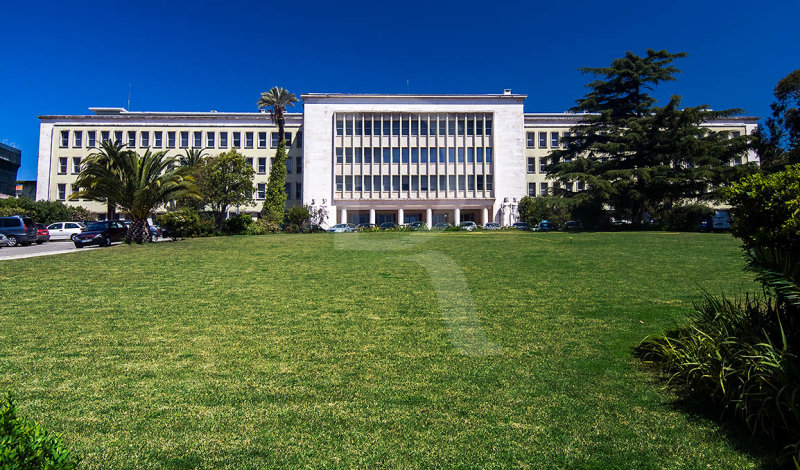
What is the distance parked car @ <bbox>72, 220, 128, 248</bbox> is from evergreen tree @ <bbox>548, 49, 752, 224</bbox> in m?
35.2

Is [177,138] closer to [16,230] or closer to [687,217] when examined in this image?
[16,230]

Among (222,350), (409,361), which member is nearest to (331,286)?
(222,350)

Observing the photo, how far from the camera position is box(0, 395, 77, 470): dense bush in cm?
209

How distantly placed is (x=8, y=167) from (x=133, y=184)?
65.6m

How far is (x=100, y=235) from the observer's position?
2636cm

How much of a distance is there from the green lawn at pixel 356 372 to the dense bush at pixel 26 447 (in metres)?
1.36

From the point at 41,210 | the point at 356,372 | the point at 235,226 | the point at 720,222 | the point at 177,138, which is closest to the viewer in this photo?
the point at 356,372

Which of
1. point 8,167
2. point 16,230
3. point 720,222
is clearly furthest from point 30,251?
point 8,167

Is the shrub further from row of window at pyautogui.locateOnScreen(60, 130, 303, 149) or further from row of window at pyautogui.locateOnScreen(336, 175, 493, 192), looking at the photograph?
row of window at pyautogui.locateOnScreen(60, 130, 303, 149)

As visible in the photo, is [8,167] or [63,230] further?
[8,167]

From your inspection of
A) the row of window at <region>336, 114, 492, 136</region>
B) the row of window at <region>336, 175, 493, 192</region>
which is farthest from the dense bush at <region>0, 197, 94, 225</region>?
the row of window at <region>336, 114, 492, 136</region>

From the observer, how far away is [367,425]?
13.6 ft

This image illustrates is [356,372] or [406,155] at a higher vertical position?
[406,155]

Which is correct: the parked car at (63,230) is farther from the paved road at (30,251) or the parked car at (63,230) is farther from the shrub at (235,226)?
the shrub at (235,226)
